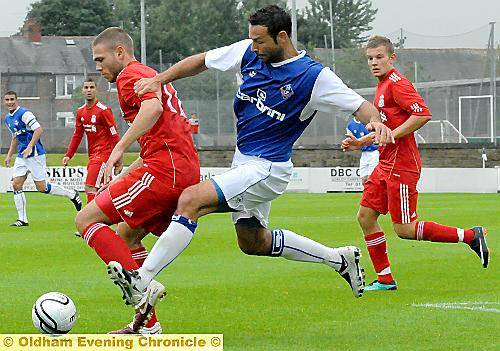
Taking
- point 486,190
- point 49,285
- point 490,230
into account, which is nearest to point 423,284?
point 49,285

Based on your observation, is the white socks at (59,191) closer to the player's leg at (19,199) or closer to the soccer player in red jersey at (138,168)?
the player's leg at (19,199)

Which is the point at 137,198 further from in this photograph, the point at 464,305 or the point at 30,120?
the point at 30,120

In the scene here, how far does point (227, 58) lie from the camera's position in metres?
8.21

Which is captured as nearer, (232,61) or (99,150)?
(232,61)

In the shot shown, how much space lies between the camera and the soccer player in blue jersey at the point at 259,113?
7.75 m

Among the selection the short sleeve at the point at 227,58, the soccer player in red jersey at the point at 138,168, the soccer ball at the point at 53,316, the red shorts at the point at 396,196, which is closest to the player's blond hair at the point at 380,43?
the red shorts at the point at 396,196

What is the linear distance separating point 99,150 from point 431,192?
17.1m

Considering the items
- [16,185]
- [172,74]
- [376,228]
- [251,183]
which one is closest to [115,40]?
[172,74]

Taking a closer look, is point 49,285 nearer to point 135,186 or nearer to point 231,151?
point 135,186

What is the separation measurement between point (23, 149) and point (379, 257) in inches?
445

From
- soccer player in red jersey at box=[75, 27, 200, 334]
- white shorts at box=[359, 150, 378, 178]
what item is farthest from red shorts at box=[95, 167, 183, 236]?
white shorts at box=[359, 150, 378, 178]

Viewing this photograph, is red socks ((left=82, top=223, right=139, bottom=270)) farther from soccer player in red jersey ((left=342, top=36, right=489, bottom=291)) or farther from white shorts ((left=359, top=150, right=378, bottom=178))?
white shorts ((left=359, top=150, right=378, bottom=178))

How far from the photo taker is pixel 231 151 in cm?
3906

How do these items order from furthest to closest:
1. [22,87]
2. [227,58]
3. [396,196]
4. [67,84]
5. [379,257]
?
[67,84] → [22,87] → [379,257] → [396,196] → [227,58]
